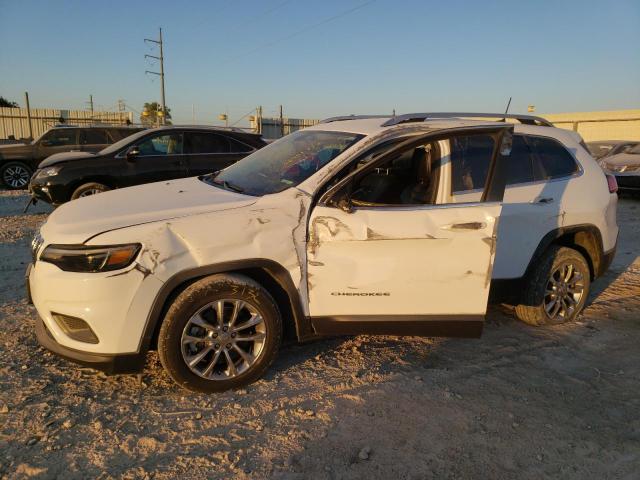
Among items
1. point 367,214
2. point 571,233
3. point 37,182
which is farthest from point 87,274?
point 37,182

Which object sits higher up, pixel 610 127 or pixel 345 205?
pixel 610 127

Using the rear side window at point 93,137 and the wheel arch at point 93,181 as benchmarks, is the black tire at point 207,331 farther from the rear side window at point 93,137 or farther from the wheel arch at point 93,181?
the rear side window at point 93,137

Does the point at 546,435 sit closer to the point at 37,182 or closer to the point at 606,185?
the point at 606,185

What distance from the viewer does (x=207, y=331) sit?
3084 mm

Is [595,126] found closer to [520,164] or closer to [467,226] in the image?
[520,164]

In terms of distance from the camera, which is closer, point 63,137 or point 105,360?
point 105,360

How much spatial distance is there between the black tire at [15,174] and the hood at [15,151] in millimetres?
212

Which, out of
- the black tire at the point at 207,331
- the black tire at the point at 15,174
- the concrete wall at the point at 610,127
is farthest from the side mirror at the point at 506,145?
the concrete wall at the point at 610,127

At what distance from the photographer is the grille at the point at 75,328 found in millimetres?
2877

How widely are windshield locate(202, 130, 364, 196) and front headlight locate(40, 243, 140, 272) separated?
3.25ft

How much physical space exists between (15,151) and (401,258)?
12.5 metres

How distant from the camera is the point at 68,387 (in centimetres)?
320

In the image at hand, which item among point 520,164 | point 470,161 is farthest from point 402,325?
point 520,164

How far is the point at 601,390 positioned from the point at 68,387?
363cm
